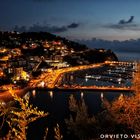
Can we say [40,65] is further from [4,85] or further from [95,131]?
[95,131]

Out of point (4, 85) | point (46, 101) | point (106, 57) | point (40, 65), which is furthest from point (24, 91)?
point (106, 57)

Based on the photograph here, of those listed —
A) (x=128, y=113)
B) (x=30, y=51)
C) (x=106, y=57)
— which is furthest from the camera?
(x=106, y=57)

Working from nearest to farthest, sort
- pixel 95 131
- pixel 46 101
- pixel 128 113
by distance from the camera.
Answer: pixel 128 113 → pixel 95 131 → pixel 46 101

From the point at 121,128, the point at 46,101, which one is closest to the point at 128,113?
the point at 121,128

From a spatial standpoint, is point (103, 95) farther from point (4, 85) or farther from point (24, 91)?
point (4, 85)

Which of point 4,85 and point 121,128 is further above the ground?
point 121,128

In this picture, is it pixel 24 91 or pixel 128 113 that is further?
pixel 24 91

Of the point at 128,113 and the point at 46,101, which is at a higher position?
the point at 128,113

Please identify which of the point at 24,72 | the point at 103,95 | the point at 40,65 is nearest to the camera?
the point at 103,95

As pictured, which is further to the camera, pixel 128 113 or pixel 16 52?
pixel 16 52
